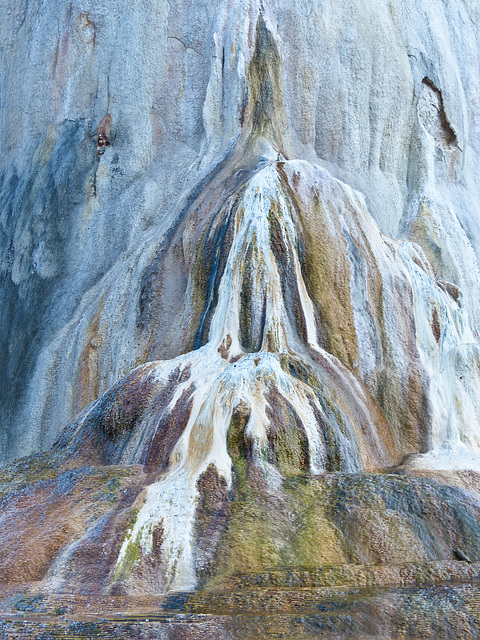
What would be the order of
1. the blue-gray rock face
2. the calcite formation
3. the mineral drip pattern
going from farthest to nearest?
the blue-gray rock face < the mineral drip pattern < the calcite formation

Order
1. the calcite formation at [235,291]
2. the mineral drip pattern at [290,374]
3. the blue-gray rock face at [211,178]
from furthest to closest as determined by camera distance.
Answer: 1. the blue-gray rock face at [211,178]
2. the mineral drip pattern at [290,374]
3. the calcite formation at [235,291]

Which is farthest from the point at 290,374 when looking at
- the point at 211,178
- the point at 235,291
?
the point at 211,178

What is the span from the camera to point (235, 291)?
30.6 feet

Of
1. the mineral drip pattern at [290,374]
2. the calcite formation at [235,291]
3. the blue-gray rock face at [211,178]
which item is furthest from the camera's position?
the blue-gray rock face at [211,178]

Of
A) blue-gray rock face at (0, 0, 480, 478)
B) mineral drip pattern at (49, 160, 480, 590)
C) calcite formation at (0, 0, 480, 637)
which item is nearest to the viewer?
calcite formation at (0, 0, 480, 637)

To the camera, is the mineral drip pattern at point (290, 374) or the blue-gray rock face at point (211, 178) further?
the blue-gray rock face at point (211, 178)

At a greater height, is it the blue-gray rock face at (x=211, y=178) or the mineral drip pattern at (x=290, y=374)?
the blue-gray rock face at (x=211, y=178)

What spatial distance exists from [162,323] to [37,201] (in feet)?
13.4

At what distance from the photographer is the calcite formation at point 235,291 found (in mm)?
6367

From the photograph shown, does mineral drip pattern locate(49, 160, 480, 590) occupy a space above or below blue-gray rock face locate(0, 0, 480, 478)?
below

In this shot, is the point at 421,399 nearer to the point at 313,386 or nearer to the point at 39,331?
the point at 313,386

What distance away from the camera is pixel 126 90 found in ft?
44.3

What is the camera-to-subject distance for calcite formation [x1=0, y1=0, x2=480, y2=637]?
637cm

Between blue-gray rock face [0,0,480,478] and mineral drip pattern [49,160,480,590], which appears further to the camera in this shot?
blue-gray rock face [0,0,480,478]
